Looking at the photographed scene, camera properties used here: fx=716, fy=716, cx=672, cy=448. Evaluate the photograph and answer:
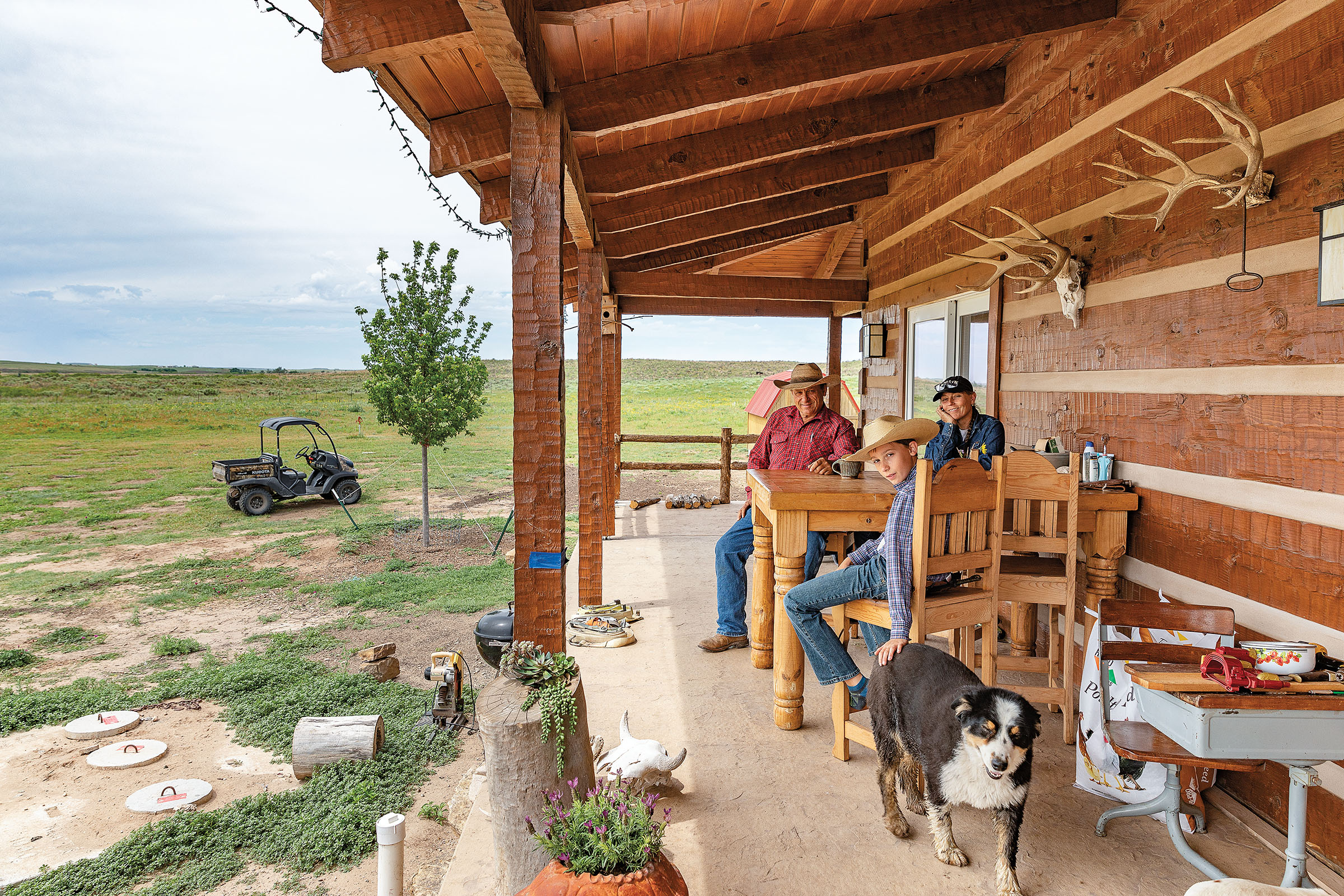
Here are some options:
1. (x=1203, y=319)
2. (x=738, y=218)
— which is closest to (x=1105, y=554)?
(x=1203, y=319)

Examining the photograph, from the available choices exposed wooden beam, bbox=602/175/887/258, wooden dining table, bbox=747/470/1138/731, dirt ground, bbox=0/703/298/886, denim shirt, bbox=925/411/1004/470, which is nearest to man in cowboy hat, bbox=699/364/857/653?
denim shirt, bbox=925/411/1004/470

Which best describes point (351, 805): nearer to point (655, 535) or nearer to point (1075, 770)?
point (1075, 770)

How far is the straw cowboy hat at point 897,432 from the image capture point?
300 cm

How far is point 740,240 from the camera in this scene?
7398 mm

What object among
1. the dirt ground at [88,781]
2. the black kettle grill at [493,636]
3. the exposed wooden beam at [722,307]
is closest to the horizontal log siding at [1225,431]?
the black kettle grill at [493,636]

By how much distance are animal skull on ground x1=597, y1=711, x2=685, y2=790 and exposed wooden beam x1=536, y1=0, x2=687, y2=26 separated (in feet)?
8.43

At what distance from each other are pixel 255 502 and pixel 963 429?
52.9ft

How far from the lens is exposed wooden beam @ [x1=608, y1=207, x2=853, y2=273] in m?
7.38

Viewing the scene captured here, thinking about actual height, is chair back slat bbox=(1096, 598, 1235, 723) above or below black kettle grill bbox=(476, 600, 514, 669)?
above

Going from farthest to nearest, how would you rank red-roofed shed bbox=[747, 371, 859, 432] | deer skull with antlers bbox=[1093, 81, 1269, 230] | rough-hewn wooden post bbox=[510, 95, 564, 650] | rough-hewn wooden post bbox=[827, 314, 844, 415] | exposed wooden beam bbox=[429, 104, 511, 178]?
red-roofed shed bbox=[747, 371, 859, 432] → rough-hewn wooden post bbox=[827, 314, 844, 415] → exposed wooden beam bbox=[429, 104, 511, 178] → rough-hewn wooden post bbox=[510, 95, 564, 650] → deer skull with antlers bbox=[1093, 81, 1269, 230]

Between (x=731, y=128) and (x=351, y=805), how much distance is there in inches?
178

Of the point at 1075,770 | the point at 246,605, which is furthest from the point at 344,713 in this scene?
the point at 246,605

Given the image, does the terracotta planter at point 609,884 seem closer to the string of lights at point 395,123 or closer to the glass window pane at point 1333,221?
the string of lights at point 395,123

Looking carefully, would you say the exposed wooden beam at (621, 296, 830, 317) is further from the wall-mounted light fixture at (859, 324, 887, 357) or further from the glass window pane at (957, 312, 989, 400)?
the glass window pane at (957, 312, 989, 400)
